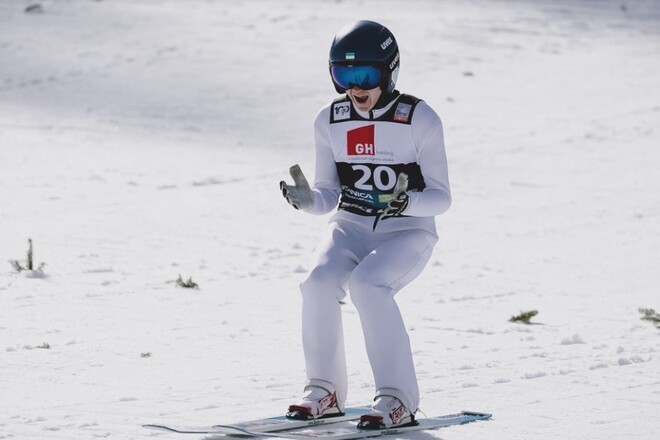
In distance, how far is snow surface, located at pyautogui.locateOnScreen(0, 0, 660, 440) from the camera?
6031 mm

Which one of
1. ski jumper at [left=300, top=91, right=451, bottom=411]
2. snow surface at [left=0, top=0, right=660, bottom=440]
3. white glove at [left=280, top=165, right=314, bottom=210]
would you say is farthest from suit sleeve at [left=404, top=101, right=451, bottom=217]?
snow surface at [left=0, top=0, right=660, bottom=440]

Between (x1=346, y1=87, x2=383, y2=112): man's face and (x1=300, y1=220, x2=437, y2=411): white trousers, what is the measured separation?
54 centimetres

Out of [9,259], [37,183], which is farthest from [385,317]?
[37,183]

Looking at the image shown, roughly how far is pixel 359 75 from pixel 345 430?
1.36 m

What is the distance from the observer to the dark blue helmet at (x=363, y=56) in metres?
5.32

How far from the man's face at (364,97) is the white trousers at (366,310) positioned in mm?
538

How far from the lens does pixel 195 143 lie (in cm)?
1403

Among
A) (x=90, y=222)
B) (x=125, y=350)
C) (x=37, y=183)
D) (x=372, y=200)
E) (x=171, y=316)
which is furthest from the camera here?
(x=37, y=183)

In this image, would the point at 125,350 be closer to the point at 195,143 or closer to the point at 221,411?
the point at 221,411

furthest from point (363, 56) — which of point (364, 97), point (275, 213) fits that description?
point (275, 213)

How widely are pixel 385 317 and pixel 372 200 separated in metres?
0.56

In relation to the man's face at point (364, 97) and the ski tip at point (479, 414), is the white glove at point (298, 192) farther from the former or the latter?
the ski tip at point (479, 414)

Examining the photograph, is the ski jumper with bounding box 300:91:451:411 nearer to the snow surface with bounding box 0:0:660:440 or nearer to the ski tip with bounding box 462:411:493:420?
the ski tip with bounding box 462:411:493:420

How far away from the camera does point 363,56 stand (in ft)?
17.4
